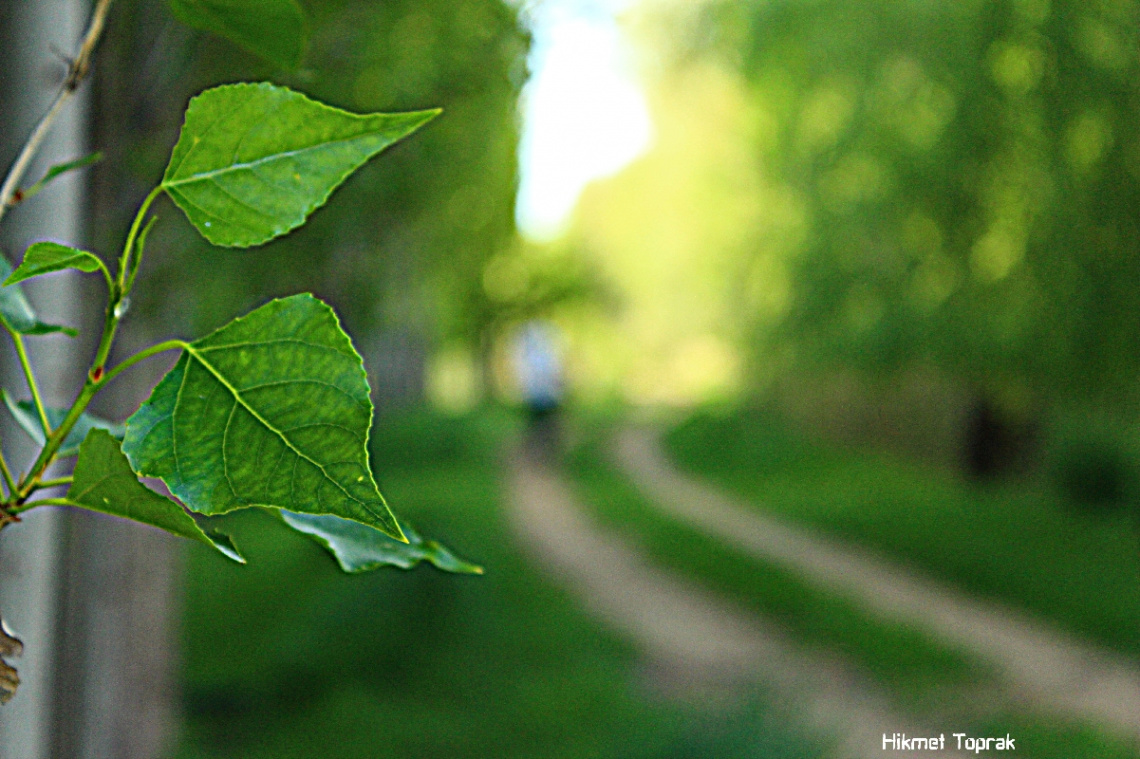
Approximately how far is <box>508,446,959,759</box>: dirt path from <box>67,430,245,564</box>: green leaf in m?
4.47

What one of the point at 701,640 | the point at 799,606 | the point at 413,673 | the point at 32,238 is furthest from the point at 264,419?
the point at 799,606

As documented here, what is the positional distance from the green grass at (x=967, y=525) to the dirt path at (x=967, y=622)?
27 cm

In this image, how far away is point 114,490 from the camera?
0.40 metres

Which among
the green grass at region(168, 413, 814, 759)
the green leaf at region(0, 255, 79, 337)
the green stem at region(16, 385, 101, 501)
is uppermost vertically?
the green grass at region(168, 413, 814, 759)

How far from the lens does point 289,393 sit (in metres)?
0.38

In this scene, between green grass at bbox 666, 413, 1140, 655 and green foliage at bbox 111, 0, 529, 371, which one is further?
green grass at bbox 666, 413, 1140, 655

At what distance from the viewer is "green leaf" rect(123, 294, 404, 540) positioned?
0.36 m

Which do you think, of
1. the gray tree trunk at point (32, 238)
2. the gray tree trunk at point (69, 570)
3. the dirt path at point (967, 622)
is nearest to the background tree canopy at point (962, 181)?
the dirt path at point (967, 622)

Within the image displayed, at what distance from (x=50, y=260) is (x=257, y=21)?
0.19 metres

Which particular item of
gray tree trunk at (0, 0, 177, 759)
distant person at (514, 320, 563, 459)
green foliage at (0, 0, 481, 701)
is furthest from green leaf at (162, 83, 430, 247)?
distant person at (514, 320, 563, 459)

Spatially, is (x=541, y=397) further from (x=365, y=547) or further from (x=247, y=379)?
(x=247, y=379)

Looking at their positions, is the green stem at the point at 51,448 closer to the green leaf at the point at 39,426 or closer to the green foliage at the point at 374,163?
the green leaf at the point at 39,426

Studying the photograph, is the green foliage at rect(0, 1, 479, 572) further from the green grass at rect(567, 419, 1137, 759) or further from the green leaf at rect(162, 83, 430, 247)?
the green grass at rect(567, 419, 1137, 759)

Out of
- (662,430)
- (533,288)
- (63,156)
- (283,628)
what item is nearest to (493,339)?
(533,288)
